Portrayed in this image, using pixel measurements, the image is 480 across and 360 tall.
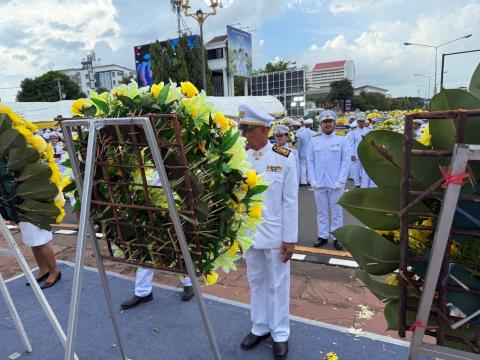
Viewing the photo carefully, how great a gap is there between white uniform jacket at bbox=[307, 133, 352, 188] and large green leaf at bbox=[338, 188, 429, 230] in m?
4.22

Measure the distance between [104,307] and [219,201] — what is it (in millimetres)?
2411

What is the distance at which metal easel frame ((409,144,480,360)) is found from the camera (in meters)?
0.97

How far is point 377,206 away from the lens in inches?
46.9

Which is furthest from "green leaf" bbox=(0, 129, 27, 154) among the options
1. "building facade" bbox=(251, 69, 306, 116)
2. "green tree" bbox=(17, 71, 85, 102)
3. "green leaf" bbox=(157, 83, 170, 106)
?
"green tree" bbox=(17, 71, 85, 102)

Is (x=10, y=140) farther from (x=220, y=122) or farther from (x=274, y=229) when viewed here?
(x=274, y=229)

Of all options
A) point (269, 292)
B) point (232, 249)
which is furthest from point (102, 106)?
point (269, 292)

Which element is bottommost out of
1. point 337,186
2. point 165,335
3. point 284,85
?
point 165,335

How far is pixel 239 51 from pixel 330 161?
37.9m

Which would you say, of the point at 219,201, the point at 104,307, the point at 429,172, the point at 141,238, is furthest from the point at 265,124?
the point at 104,307

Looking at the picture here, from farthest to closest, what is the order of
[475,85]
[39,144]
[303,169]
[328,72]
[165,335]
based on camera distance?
[328,72] < [303,169] < [165,335] < [39,144] < [475,85]

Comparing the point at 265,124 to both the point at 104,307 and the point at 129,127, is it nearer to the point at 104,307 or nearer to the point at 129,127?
the point at 129,127

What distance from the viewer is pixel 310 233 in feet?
19.4

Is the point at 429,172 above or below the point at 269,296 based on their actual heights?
above

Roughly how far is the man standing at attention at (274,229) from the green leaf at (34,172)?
1336 millimetres
